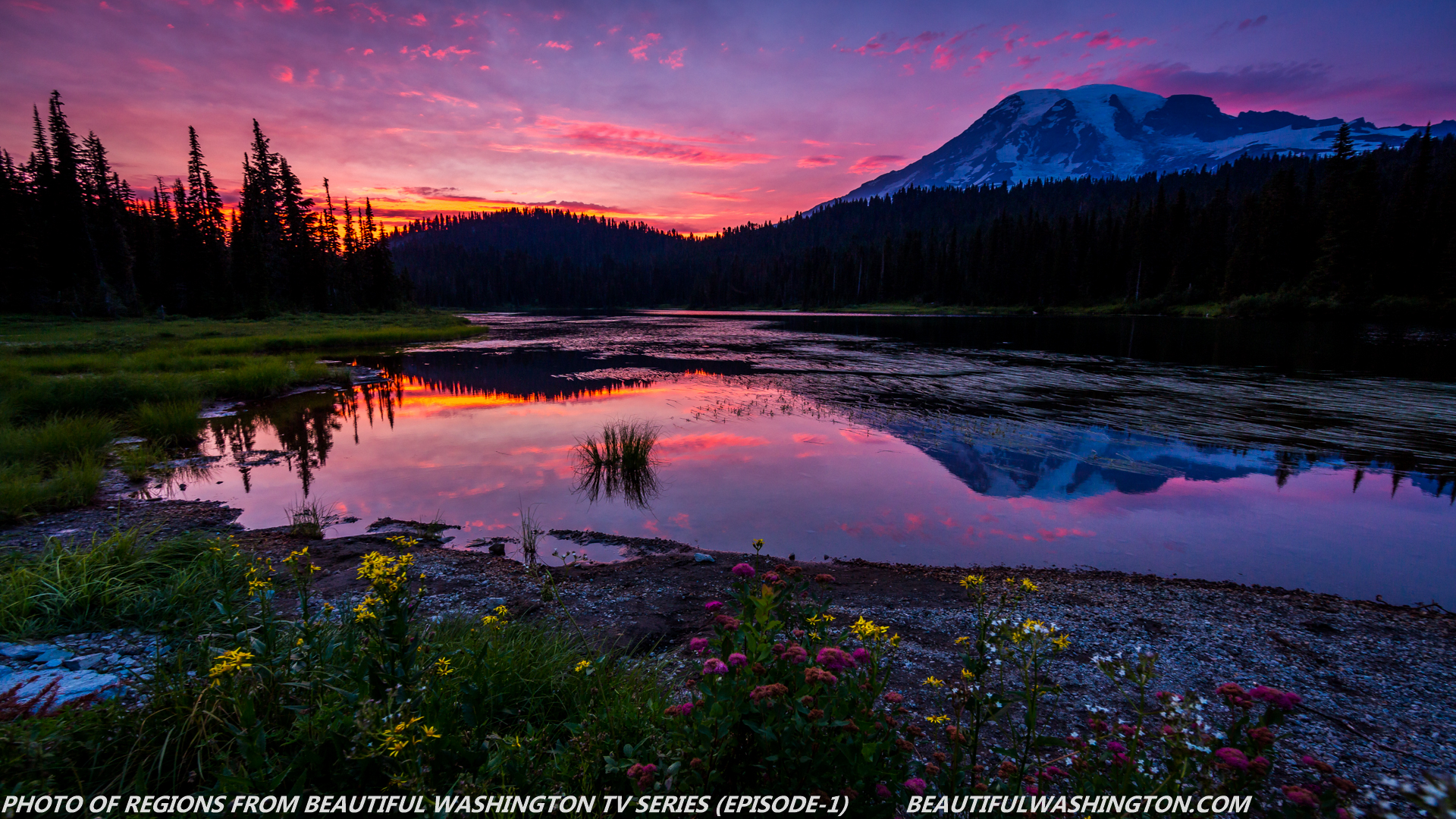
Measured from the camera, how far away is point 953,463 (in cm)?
1447

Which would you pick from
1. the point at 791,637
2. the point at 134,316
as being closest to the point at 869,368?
the point at 791,637

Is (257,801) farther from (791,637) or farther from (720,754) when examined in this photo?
(791,637)

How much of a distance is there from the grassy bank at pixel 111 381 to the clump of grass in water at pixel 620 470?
890cm

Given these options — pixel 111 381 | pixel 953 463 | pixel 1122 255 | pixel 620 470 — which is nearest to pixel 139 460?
pixel 111 381

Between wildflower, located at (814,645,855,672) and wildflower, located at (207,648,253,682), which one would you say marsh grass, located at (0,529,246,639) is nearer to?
wildflower, located at (207,648,253,682)

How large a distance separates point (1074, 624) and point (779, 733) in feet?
19.4

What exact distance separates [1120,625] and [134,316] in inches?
2693

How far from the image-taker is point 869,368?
31.7 meters

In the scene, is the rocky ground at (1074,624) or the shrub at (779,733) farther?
the rocky ground at (1074,624)

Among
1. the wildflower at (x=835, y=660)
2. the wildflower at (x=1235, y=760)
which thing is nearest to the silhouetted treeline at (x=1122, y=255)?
the wildflower at (x=1235, y=760)

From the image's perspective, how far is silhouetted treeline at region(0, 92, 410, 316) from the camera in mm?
47188

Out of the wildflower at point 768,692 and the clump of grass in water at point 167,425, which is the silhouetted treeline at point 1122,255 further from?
the clump of grass in water at point 167,425

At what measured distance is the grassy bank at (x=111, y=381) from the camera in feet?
34.3

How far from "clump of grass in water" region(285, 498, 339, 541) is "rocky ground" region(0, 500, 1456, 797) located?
373mm
